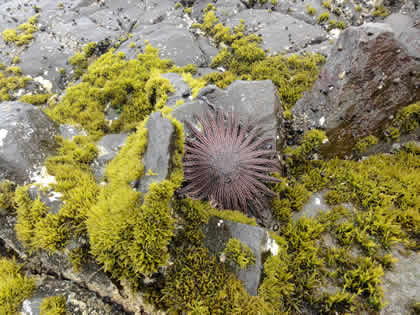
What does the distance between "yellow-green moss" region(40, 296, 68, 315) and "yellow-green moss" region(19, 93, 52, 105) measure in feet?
23.3

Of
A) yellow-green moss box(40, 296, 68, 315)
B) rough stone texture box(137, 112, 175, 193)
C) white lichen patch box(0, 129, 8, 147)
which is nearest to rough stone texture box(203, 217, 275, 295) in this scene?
rough stone texture box(137, 112, 175, 193)

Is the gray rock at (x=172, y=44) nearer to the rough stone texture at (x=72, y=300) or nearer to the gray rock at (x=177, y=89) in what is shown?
the gray rock at (x=177, y=89)

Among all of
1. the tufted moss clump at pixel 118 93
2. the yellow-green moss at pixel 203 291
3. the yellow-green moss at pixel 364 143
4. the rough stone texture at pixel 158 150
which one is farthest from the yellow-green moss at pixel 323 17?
the yellow-green moss at pixel 203 291

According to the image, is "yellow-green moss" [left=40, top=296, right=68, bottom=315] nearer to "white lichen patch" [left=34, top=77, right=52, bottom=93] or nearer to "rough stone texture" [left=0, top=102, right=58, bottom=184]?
"rough stone texture" [left=0, top=102, right=58, bottom=184]

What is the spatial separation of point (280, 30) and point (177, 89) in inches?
202

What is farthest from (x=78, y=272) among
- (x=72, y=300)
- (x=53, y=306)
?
(x=53, y=306)

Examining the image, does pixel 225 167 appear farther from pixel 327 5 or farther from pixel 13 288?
pixel 327 5

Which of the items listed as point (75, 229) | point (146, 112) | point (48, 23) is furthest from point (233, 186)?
point (48, 23)

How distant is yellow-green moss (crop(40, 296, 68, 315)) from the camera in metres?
3.15

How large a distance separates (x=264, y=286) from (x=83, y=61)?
9.71 metres

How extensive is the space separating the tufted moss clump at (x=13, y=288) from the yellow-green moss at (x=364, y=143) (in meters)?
6.75

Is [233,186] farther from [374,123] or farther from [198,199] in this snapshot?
[374,123]

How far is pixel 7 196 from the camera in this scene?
152 inches

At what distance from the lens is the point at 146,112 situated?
21.4 feet
